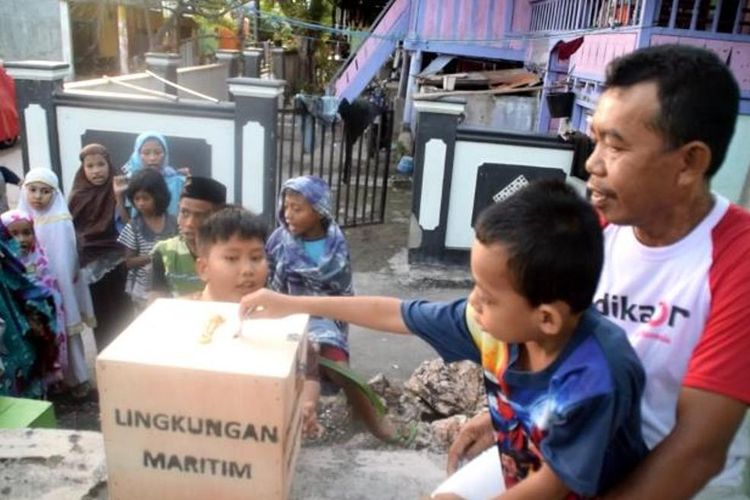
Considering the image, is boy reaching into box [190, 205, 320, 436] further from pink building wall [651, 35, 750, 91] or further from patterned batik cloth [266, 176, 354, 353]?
pink building wall [651, 35, 750, 91]

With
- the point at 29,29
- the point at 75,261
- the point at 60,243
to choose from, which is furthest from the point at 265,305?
the point at 29,29

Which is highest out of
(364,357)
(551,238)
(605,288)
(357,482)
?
(551,238)

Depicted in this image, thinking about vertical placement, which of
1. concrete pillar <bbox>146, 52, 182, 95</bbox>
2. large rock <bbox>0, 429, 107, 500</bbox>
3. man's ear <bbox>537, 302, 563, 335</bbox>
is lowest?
large rock <bbox>0, 429, 107, 500</bbox>

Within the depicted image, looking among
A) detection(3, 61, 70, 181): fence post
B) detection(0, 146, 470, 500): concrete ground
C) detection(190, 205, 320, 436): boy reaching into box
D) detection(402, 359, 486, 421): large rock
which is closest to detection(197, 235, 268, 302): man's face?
detection(190, 205, 320, 436): boy reaching into box

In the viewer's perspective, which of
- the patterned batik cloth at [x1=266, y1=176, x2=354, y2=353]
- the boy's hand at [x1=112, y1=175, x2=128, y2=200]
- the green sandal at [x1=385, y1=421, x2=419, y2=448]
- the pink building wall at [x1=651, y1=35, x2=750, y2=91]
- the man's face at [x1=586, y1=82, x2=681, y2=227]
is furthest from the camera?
the pink building wall at [x1=651, y1=35, x2=750, y2=91]

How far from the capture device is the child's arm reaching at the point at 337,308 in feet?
5.14

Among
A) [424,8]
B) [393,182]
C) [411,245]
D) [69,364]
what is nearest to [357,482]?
[69,364]

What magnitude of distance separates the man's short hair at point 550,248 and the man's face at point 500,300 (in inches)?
0.5

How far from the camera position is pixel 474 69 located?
13.0m

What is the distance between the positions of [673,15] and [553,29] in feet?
12.3

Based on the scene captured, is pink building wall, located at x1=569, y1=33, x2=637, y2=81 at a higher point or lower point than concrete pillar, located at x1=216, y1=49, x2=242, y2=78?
higher

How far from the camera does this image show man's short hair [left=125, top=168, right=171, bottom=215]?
371cm

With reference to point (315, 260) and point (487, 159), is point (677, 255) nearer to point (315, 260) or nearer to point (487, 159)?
point (315, 260)

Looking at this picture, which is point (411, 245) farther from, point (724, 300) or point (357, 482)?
point (724, 300)
